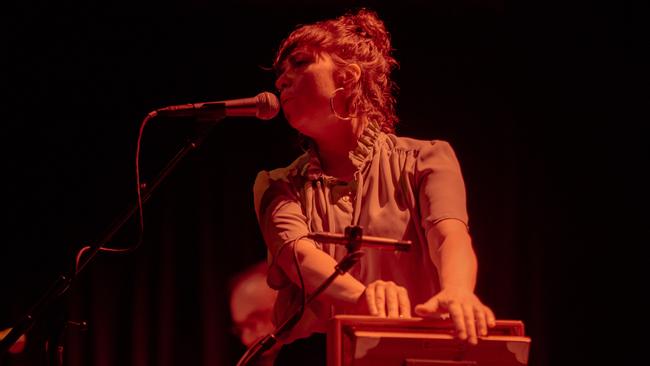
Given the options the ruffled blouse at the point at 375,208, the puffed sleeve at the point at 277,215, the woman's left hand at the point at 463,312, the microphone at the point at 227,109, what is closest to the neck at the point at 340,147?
the ruffled blouse at the point at 375,208

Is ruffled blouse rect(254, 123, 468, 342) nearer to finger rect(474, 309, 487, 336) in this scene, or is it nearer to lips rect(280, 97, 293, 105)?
lips rect(280, 97, 293, 105)

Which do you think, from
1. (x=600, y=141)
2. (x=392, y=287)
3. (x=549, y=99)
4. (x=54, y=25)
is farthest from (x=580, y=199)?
(x=54, y=25)

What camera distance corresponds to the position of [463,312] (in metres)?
1.22

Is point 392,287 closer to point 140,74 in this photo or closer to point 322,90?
point 322,90

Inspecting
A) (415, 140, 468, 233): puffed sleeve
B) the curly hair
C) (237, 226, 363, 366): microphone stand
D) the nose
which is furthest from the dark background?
(237, 226, 363, 366): microphone stand

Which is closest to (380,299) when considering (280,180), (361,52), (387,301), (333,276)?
(387,301)

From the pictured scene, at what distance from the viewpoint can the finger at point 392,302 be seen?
1.38 meters

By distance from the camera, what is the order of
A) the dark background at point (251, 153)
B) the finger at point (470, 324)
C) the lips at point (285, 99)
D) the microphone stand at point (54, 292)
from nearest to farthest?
1. the finger at point (470, 324)
2. the microphone stand at point (54, 292)
3. the lips at point (285, 99)
4. the dark background at point (251, 153)

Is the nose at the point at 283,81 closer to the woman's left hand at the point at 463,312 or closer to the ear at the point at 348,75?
the ear at the point at 348,75

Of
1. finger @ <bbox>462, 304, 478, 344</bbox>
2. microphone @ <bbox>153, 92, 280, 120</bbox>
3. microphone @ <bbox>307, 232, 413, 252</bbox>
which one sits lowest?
finger @ <bbox>462, 304, 478, 344</bbox>

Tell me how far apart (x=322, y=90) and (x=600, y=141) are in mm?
1702

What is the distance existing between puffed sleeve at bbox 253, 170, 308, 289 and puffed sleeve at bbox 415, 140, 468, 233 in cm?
35

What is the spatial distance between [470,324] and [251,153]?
6.31ft

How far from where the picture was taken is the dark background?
9.28 ft
